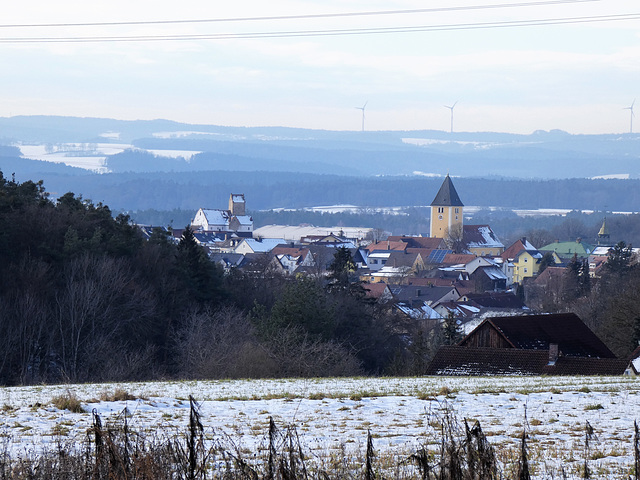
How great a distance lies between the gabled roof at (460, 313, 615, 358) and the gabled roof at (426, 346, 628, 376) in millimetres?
2735

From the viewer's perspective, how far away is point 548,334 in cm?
2895

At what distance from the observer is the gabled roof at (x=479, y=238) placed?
477 ft

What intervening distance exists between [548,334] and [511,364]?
5.01 metres

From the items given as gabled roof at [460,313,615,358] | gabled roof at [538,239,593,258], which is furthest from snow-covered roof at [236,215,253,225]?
gabled roof at [460,313,615,358]

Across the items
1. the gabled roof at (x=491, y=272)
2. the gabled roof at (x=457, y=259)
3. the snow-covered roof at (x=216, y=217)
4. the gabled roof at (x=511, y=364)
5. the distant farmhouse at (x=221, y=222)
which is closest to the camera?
the gabled roof at (x=511, y=364)

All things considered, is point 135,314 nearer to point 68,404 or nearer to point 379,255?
point 68,404

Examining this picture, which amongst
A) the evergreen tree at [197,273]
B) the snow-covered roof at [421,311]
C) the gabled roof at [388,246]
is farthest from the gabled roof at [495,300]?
the gabled roof at [388,246]

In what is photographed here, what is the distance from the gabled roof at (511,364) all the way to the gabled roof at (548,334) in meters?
2.74

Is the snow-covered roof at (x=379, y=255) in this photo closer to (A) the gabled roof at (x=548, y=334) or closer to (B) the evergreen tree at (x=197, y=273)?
(B) the evergreen tree at (x=197, y=273)

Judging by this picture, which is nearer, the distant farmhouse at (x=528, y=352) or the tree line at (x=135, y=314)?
the distant farmhouse at (x=528, y=352)

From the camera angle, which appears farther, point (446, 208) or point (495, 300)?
point (446, 208)

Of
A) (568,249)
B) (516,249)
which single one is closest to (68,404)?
(516,249)

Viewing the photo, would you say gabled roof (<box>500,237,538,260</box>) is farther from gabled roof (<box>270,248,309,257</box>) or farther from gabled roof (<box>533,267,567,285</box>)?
gabled roof (<box>270,248,309,257</box>)

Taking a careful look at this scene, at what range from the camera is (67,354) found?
29.7 metres
